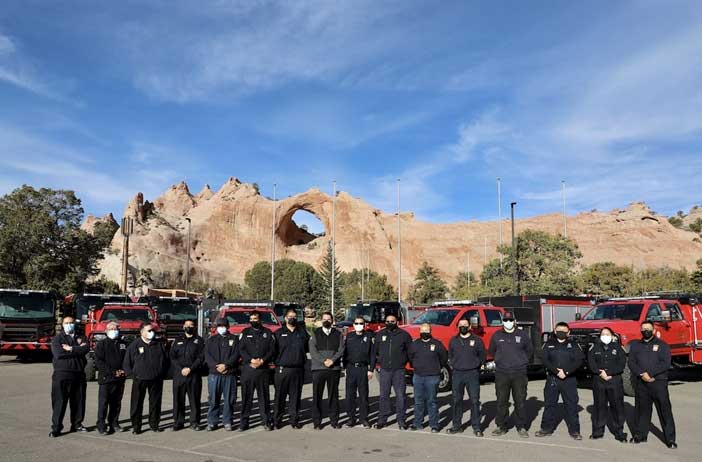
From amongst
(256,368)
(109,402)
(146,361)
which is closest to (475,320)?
(256,368)

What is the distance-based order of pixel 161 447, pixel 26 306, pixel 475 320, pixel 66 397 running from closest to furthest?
pixel 161 447
pixel 66 397
pixel 475 320
pixel 26 306

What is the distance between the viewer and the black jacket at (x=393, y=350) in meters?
9.58

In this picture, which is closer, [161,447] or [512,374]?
[161,447]

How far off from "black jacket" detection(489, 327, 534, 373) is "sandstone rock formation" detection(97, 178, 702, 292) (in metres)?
74.4

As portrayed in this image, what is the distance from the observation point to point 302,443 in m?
8.30

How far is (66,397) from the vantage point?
8727mm

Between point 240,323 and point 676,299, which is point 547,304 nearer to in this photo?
point 676,299

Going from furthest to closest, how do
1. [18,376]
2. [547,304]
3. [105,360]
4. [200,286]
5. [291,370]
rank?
1. [200,286]
2. [547,304]
3. [18,376]
4. [291,370]
5. [105,360]

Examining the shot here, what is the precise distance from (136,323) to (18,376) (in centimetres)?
378

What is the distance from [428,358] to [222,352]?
3.41m

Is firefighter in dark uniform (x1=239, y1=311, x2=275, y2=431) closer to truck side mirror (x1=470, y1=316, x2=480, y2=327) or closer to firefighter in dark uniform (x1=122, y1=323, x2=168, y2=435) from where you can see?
firefighter in dark uniform (x1=122, y1=323, x2=168, y2=435)

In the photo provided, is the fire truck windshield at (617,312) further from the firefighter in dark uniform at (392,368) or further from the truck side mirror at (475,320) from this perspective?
the firefighter in dark uniform at (392,368)

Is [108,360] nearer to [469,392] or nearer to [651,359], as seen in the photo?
[469,392]

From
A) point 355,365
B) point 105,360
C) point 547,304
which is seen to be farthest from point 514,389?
point 547,304
